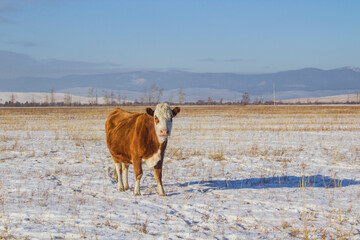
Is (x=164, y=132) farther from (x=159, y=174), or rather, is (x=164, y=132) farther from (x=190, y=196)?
(x=190, y=196)

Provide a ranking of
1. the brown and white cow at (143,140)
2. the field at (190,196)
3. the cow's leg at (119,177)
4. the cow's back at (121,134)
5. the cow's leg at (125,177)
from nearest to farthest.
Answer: the field at (190,196) → the brown and white cow at (143,140) → the cow's back at (121,134) → the cow's leg at (119,177) → the cow's leg at (125,177)

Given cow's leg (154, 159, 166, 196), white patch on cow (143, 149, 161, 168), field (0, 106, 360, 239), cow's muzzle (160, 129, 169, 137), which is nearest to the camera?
field (0, 106, 360, 239)

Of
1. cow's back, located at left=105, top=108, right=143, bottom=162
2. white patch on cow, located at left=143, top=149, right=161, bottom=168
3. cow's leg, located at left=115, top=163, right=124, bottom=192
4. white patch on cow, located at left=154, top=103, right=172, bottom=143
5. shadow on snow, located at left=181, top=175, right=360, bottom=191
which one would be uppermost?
white patch on cow, located at left=154, top=103, right=172, bottom=143

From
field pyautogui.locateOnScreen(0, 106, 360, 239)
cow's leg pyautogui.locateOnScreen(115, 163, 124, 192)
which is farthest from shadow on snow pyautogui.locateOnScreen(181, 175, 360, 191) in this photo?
cow's leg pyautogui.locateOnScreen(115, 163, 124, 192)

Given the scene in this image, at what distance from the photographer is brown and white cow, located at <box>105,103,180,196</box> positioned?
24.3ft

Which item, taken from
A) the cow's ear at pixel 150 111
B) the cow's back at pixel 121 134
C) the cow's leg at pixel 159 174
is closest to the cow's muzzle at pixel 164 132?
the cow's ear at pixel 150 111

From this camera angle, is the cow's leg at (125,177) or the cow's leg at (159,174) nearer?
the cow's leg at (159,174)

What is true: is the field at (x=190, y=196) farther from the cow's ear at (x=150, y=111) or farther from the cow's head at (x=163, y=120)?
the cow's ear at (x=150, y=111)

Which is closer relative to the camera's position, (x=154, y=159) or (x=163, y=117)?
(x=163, y=117)

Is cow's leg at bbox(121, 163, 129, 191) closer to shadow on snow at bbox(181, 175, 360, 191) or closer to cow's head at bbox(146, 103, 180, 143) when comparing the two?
shadow on snow at bbox(181, 175, 360, 191)

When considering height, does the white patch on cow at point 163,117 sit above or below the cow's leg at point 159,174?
above

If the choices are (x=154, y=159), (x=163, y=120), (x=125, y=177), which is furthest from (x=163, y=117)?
(x=125, y=177)

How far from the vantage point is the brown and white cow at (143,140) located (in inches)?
292

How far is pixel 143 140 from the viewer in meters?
7.79
